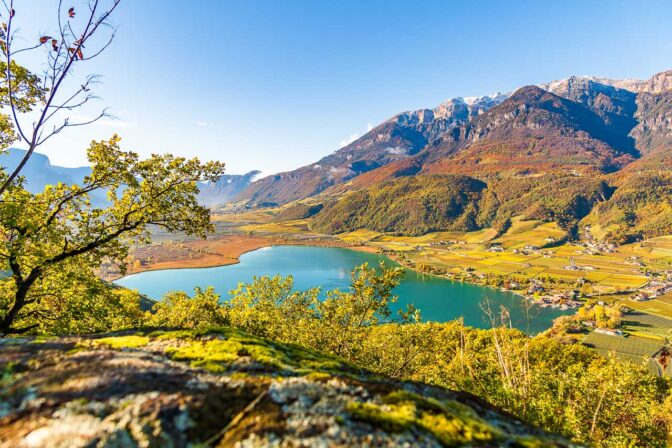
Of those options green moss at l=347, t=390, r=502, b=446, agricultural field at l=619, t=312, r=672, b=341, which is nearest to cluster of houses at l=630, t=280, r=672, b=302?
agricultural field at l=619, t=312, r=672, b=341

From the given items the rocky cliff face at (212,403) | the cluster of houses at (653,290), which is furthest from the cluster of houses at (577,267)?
the rocky cliff face at (212,403)

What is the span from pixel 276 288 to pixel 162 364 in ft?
104

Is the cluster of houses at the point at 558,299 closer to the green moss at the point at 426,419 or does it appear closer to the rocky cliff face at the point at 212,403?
the green moss at the point at 426,419

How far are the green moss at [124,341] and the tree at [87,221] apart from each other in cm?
953

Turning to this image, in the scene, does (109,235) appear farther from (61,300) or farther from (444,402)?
(444,402)

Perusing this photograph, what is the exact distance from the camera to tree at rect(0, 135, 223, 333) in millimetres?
14633

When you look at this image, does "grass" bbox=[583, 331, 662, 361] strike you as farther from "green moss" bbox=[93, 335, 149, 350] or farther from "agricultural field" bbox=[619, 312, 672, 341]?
"green moss" bbox=[93, 335, 149, 350]

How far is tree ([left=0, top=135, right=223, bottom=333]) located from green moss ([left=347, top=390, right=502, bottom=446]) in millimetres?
14634

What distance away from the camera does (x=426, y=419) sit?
5.50 m

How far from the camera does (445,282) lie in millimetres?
164875

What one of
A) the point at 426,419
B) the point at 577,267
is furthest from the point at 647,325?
the point at 426,419

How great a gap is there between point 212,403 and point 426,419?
371 centimetres

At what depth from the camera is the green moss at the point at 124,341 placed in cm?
747

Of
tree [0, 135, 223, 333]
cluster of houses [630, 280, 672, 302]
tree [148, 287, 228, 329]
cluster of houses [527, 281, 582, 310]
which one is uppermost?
tree [0, 135, 223, 333]
